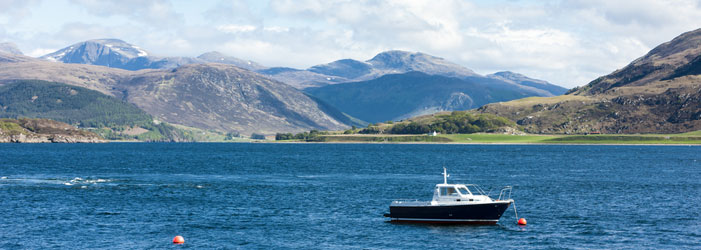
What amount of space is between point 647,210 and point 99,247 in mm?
64436

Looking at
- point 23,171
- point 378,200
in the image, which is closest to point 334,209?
point 378,200

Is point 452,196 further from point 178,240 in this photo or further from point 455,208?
point 178,240

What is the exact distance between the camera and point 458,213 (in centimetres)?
7675

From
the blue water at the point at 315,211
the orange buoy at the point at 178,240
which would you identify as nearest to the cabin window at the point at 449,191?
the blue water at the point at 315,211

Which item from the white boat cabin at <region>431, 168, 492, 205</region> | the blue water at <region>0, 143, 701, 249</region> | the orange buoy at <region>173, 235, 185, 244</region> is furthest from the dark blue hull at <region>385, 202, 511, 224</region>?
the orange buoy at <region>173, 235, 185, 244</region>

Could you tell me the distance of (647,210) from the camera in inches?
3590

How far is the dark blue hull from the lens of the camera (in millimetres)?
76625

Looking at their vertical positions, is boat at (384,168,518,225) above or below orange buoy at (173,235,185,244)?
above

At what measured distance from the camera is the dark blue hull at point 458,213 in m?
76.6

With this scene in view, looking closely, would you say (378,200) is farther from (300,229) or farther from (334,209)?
(300,229)

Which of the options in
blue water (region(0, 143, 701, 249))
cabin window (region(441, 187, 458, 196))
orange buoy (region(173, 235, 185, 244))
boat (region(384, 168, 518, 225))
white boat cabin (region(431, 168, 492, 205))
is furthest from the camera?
cabin window (region(441, 187, 458, 196))

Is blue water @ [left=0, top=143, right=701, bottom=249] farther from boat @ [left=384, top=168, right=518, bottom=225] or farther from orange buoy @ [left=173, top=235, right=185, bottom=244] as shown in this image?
boat @ [left=384, top=168, right=518, bottom=225]

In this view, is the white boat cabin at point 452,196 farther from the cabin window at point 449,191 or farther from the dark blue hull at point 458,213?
the dark blue hull at point 458,213

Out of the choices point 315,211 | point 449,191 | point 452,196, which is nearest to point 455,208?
point 452,196
